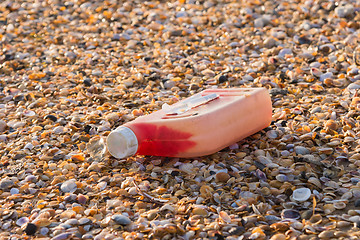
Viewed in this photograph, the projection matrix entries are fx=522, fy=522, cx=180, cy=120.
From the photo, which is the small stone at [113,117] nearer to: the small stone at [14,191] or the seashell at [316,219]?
the small stone at [14,191]

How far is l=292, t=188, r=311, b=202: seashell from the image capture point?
206cm

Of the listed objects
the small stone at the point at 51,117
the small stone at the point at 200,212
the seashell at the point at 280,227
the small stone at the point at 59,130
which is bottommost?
the seashell at the point at 280,227

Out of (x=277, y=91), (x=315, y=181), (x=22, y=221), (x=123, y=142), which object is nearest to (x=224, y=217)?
(x=315, y=181)

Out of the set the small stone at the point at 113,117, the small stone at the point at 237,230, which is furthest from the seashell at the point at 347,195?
the small stone at the point at 113,117

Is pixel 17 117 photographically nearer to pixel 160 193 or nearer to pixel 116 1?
pixel 160 193

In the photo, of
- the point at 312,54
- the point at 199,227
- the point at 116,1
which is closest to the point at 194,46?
the point at 312,54

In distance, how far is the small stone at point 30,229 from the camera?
1957mm

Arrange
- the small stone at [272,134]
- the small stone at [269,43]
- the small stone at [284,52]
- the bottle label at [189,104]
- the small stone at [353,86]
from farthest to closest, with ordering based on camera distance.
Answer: the small stone at [269,43] → the small stone at [284,52] → the small stone at [353,86] → the small stone at [272,134] → the bottle label at [189,104]

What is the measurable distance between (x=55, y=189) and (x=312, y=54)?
6.63ft

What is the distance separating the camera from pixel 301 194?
2086mm

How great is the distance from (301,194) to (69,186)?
0.97 meters

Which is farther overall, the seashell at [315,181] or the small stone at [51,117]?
the small stone at [51,117]

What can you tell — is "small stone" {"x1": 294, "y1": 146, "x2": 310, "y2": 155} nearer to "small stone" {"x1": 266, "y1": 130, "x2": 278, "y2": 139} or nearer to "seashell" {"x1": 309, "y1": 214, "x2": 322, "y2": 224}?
"small stone" {"x1": 266, "y1": 130, "x2": 278, "y2": 139}

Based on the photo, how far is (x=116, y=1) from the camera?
4.62m
